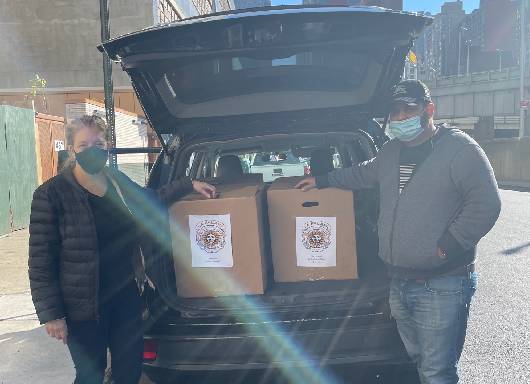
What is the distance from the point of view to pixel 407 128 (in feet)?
7.82

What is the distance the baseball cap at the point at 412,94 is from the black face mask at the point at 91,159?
145cm

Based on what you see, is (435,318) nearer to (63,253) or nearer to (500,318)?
(63,253)

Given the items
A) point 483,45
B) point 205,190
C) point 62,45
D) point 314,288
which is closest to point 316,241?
point 314,288

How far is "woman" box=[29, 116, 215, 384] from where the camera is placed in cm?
226

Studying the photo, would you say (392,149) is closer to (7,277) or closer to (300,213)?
(300,213)

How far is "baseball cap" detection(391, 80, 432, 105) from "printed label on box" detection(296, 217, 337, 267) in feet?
2.57

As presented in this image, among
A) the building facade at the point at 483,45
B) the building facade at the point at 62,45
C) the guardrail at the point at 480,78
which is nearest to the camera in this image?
the building facade at the point at 62,45

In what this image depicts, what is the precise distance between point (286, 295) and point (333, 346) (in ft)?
1.24

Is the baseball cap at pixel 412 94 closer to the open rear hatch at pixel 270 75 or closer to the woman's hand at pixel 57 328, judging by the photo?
the open rear hatch at pixel 270 75

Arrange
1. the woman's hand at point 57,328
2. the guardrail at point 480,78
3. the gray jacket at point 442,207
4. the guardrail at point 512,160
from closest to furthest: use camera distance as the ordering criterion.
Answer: the gray jacket at point 442,207 < the woman's hand at point 57,328 < the guardrail at point 512,160 < the guardrail at point 480,78

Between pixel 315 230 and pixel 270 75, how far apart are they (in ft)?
3.42

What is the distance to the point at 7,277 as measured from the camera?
246 inches

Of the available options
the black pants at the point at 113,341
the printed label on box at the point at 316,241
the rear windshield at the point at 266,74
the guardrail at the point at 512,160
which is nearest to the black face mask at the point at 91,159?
the black pants at the point at 113,341

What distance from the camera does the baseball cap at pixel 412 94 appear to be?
2.38m
